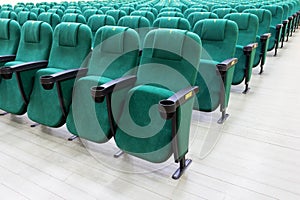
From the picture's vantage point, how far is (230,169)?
6.06ft

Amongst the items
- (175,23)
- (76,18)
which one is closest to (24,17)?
(76,18)

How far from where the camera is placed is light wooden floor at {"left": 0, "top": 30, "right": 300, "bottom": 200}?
5.44 ft

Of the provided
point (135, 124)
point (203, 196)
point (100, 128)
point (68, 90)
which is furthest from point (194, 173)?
point (68, 90)

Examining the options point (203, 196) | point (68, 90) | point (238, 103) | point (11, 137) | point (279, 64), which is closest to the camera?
point (203, 196)

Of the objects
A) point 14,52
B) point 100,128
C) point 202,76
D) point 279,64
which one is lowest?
point 279,64

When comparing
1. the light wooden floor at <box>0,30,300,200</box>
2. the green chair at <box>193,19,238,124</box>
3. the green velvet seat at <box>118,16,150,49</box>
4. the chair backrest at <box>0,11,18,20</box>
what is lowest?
the light wooden floor at <box>0,30,300,200</box>

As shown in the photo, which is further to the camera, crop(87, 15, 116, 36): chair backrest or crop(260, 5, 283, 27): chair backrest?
crop(260, 5, 283, 27): chair backrest

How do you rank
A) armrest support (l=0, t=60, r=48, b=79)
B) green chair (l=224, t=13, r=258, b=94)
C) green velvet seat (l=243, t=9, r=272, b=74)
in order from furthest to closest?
green velvet seat (l=243, t=9, r=272, b=74)
green chair (l=224, t=13, r=258, b=94)
armrest support (l=0, t=60, r=48, b=79)

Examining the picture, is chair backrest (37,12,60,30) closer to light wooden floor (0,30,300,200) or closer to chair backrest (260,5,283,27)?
light wooden floor (0,30,300,200)

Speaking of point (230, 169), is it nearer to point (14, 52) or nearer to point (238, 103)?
point (238, 103)

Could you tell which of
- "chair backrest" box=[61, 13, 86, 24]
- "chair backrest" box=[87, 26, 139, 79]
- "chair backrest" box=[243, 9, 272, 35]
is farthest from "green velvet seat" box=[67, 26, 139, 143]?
"chair backrest" box=[243, 9, 272, 35]

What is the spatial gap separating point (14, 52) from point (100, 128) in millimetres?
1489

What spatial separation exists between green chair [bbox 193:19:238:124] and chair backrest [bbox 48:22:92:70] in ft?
3.53

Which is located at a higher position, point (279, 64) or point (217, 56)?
point (217, 56)
